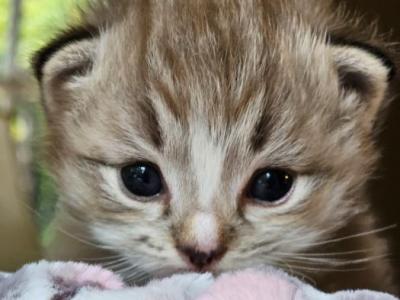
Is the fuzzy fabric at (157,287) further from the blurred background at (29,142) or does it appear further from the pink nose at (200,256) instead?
the blurred background at (29,142)

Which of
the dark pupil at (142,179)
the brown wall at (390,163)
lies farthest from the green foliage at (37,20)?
the brown wall at (390,163)

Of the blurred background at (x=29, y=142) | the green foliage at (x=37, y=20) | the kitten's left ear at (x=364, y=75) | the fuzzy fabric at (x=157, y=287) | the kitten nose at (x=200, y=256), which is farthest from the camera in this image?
the blurred background at (x=29, y=142)

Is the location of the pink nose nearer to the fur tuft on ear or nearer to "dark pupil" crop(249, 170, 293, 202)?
"dark pupil" crop(249, 170, 293, 202)

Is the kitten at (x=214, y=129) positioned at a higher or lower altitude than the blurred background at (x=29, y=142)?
higher

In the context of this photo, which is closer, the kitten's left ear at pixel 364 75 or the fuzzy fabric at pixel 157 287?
the fuzzy fabric at pixel 157 287

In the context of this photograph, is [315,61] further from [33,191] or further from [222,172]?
[33,191]

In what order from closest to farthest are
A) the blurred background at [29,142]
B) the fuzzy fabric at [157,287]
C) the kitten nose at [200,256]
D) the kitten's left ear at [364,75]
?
the fuzzy fabric at [157,287] → the kitten nose at [200,256] → the kitten's left ear at [364,75] → the blurred background at [29,142]

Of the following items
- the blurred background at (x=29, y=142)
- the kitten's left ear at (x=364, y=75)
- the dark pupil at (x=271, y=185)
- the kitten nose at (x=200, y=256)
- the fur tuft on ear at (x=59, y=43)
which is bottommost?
the blurred background at (x=29, y=142)

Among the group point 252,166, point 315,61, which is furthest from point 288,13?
point 252,166
